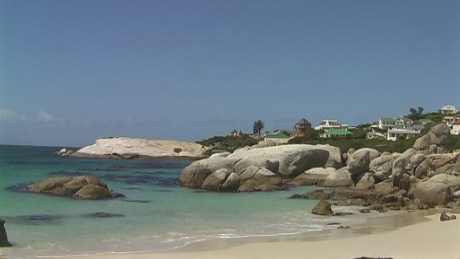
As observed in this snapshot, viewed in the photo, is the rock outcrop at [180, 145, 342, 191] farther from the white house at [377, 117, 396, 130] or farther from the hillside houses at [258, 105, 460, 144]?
the white house at [377, 117, 396, 130]

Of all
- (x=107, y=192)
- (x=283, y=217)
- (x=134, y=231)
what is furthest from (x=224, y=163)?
(x=134, y=231)

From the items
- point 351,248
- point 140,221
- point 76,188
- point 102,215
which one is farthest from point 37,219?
point 351,248

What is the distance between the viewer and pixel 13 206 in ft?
70.2

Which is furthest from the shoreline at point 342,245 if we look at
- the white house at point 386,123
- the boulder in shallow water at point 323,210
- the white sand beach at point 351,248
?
the white house at point 386,123

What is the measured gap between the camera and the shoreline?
11.4 meters

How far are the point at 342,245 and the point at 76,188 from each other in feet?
56.0

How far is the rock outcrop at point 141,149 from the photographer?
92.8m

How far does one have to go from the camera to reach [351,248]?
40.3 ft

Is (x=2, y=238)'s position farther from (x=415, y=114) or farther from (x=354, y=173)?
(x=415, y=114)

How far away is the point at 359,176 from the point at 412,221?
15.2 metres

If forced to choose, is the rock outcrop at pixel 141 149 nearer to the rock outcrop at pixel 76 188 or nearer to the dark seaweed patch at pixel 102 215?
the rock outcrop at pixel 76 188

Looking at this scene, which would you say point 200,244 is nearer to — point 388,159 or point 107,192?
point 107,192

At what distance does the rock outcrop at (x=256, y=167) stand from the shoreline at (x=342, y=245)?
16.6m

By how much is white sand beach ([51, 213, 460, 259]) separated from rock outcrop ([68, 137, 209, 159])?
75647 millimetres
